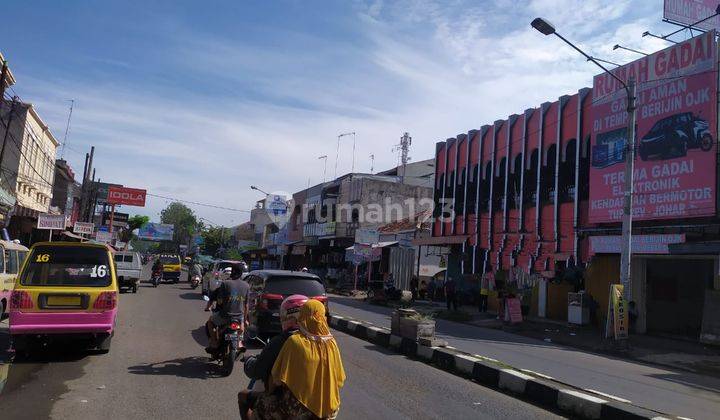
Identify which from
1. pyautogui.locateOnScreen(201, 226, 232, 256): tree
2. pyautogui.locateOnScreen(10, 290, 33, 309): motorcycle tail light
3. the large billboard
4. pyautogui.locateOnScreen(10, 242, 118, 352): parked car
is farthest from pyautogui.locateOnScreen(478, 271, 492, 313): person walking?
pyautogui.locateOnScreen(201, 226, 232, 256): tree

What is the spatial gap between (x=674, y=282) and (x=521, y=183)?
7627mm

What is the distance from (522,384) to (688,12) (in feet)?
71.8

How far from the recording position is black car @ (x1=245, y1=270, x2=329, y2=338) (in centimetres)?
1134

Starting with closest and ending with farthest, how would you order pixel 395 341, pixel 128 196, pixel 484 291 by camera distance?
pixel 395 341 < pixel 484 291 < pixel 128 196

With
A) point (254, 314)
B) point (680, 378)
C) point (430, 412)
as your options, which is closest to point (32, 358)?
point (254, 314)

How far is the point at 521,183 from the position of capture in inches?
1007

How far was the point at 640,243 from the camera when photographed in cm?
1830

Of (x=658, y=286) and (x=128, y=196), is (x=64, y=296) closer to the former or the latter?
(x=658, y=286)

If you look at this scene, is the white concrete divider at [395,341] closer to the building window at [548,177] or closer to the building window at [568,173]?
the building window at [568,173]

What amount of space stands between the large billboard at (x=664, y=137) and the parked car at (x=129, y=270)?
1954 centimetres

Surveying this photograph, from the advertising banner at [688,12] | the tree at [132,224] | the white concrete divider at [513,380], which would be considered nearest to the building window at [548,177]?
the advertising banner at [688,12]

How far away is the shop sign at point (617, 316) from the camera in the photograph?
14859mm

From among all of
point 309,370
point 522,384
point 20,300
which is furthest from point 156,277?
point 309,370

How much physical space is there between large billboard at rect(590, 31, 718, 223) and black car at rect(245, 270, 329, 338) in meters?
12.3
